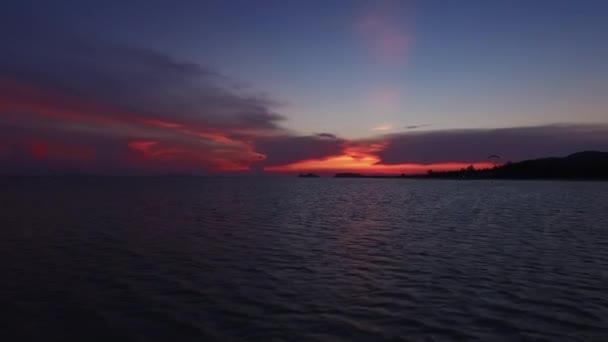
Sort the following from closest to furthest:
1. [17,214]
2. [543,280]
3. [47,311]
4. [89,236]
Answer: [47,311]
[543,280]
[89,236]
[17,214]

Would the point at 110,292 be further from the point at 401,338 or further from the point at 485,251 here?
the point at 485,251

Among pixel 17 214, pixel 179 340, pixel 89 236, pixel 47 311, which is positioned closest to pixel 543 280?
pixel 179 340

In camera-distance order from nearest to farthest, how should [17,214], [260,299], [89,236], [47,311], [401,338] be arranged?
1. [401,338]
2. [47,311]
3. [260,299]
4. [89,236]
5. [17,214]

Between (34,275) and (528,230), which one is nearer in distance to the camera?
(34,275)

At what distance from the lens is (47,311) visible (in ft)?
50.1

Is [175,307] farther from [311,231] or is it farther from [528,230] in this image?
[528,230]

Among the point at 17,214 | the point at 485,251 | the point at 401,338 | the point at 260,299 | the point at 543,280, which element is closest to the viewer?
the point at 401,338

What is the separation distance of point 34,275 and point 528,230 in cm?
3775

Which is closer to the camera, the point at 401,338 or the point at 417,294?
the point at 401,338

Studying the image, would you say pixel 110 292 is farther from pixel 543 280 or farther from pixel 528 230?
pixel 528 230

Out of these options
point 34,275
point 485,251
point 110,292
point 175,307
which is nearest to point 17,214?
point 34,275

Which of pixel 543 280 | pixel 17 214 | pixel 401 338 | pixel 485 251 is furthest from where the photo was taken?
pixel 17 214

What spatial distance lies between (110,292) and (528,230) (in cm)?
3475

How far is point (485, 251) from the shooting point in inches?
1071
